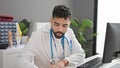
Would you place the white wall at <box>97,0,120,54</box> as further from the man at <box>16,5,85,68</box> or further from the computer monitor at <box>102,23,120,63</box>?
the man at <box>16,5,85,68</box>

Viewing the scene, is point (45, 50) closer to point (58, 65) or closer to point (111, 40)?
point (58, 65)

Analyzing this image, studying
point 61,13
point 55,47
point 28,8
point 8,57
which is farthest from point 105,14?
point 61,13

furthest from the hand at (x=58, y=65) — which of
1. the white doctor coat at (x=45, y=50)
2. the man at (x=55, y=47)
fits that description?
the white doctor coat at (x=45, y=50)

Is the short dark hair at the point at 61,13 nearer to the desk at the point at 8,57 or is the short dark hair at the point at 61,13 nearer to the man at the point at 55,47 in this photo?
the man at the point at 55,47

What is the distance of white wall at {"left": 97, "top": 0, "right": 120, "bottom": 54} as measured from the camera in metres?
4.27

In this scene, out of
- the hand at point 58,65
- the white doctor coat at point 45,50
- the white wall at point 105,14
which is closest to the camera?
the hand at point 58,65

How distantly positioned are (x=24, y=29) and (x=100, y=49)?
2.26 meters

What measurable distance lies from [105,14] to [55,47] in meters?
3.06

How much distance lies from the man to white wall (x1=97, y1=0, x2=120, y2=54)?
2777 mm

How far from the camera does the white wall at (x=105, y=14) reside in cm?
427

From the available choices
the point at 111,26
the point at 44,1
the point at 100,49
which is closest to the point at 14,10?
the point at 44,1

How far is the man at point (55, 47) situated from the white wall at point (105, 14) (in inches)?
109

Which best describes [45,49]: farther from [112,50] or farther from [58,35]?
[112,50]

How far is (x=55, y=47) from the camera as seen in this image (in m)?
1.65
